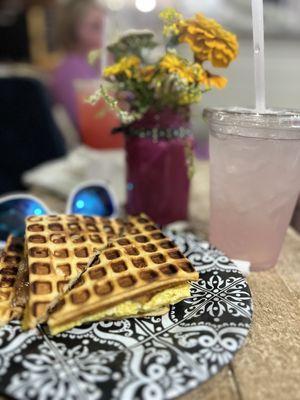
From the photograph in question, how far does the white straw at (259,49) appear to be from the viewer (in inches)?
24.8

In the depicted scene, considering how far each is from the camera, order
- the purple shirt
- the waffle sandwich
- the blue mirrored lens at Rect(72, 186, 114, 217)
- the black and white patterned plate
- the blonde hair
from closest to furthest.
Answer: the black and white patterned plate < the waffle sandwich < the blue mirrored lens at Rect(72, 186, 114, 217) < the purple shirt < the blonde hair

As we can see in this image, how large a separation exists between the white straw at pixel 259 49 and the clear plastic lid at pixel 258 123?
0.03m

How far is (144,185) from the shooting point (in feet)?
3.11

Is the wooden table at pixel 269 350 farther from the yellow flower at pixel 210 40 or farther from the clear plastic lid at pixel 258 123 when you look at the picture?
the yellow flower at pixel 210 40

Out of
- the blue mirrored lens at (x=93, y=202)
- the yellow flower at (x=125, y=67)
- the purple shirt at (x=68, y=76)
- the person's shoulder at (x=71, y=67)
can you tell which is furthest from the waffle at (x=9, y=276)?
the person's shoulder at (x=71, y=67)

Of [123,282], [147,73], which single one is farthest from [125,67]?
[123,282]

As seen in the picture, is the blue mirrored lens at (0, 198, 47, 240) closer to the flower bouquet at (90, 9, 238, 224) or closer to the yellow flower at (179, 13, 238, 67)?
the flower bouquet at (90, 9, 238, 224)

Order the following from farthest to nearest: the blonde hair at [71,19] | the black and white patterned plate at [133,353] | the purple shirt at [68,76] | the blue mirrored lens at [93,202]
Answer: the blonde hair at [71,19] → the purple shirt at [68,76] → the blue mirrored lens at [93,202] → the black and white patterned plate at [133,353]

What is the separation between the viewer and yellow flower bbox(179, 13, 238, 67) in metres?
0.67

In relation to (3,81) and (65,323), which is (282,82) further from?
(65,323)

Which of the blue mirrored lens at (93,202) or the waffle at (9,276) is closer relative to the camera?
the waffle at (9,276)

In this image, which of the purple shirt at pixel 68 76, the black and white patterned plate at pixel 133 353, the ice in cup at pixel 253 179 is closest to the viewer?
the black and white patterned plate at pixel 133 353

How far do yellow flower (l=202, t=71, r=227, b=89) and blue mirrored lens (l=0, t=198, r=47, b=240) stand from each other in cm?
46

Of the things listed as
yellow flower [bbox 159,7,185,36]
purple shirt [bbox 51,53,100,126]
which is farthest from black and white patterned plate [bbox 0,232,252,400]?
purple shirt [bbox 51,53,100,126]
